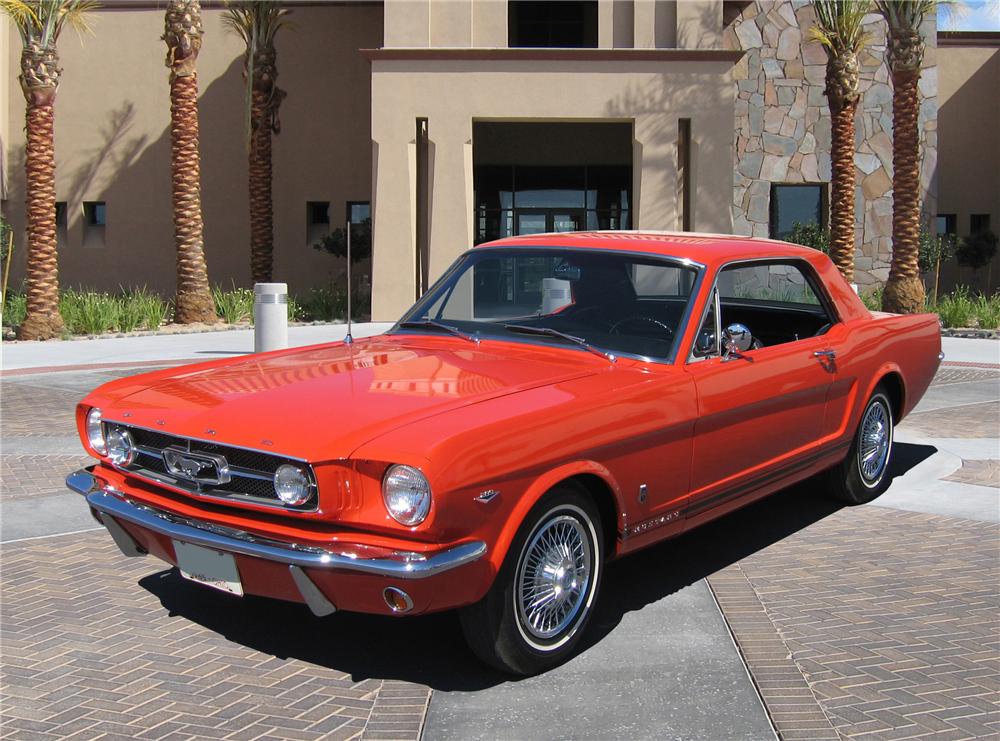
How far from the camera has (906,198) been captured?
70.9 ft

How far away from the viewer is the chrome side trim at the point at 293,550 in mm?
3906

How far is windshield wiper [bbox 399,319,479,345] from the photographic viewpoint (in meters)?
5.74

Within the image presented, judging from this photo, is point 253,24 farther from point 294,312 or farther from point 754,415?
point 754,415

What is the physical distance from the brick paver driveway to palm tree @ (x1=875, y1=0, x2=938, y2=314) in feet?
52.0

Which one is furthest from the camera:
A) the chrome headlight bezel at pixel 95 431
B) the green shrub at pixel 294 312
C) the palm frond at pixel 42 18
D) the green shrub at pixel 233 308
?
the green shrub at pixel 294 312

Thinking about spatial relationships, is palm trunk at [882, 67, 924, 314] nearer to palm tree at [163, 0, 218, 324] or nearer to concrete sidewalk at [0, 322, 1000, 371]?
concrete sidewalk at [0, 322, 1000, 371]

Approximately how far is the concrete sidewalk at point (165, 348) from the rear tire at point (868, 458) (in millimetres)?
9342

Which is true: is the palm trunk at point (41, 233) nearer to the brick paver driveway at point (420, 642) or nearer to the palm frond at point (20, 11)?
the palm frond at point (20, 11)

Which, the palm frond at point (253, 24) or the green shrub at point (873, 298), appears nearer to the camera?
the green shrub at point (873, 298)

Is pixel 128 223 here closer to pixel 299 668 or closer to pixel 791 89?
pixel 791 89

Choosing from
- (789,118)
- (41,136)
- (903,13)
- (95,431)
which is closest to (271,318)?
(95,431)

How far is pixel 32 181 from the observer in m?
20.2

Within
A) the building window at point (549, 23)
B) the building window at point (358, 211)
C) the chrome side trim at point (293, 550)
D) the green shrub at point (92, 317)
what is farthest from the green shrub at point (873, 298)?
the chrome side trim at point (293, 550)

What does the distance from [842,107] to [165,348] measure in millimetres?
14567
